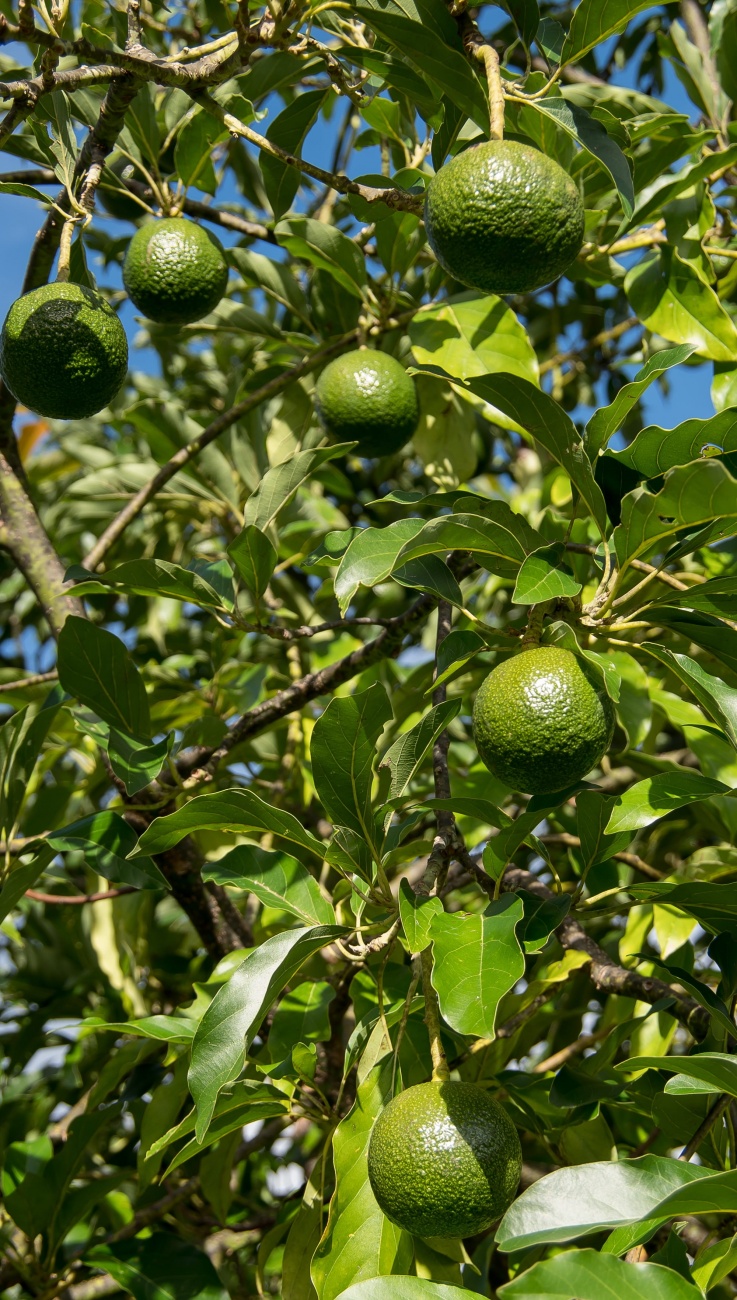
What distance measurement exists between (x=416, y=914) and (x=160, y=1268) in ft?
3.35

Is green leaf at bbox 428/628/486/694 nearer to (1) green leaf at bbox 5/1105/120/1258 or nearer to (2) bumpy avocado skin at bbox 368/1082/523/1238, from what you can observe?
(2) bumpy avocado skin at bbox 368/1082/523/1238

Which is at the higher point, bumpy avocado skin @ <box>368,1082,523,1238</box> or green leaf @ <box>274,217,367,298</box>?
green leaf @ <box>274,217,367,298</box>

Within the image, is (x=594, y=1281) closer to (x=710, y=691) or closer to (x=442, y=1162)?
(x=442, y=1162)

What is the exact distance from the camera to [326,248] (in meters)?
1.83

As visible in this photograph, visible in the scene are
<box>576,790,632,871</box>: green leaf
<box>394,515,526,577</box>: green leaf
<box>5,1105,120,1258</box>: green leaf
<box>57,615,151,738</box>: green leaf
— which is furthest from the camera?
<box>5,1105,120,1258</box>: green leaf

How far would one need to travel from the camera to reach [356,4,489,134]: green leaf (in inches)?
47.0

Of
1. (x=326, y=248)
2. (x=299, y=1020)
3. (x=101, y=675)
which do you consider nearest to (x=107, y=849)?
(x=101, y=675)

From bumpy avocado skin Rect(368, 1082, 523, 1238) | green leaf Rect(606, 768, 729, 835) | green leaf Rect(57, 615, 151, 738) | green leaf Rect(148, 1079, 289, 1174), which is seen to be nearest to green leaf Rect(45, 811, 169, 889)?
green leaf Rect(57, 615, 151, 738)

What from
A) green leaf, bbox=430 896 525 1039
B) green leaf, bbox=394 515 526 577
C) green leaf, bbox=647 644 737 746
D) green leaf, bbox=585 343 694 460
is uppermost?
green leaf, bbox=585 343 694 460

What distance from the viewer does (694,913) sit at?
4.28 ft

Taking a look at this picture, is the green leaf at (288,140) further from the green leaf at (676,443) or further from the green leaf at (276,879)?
the green leaf at (276,879)

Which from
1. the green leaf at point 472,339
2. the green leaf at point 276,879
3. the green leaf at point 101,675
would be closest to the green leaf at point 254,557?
the green leaf at point 101,675

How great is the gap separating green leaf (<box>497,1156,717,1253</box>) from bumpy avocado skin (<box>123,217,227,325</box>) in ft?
4.49

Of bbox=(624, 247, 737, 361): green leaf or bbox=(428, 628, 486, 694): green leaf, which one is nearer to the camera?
bbox=(428, 628, 486, 694): green leaf
